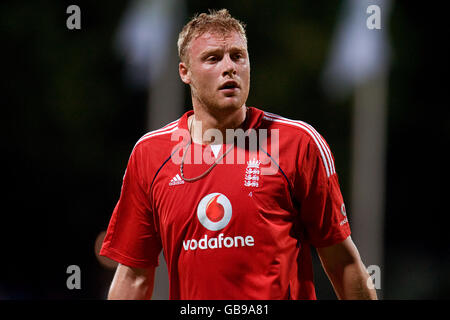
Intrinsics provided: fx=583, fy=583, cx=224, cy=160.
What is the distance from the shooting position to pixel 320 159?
2906 millimetres

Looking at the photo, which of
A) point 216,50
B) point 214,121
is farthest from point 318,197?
Result: point 216,50

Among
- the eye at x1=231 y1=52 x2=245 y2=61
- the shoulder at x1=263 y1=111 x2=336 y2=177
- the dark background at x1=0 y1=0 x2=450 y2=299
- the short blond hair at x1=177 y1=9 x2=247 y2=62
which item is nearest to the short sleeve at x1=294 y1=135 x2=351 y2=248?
the shoulder at x1=263 y1=111 x2=336 y2=177

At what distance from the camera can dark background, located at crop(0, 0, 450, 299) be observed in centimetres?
946

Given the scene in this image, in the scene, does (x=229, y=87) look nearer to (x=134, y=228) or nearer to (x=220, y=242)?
(x=220, y=242)

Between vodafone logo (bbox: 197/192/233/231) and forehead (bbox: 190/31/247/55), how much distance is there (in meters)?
Answer: 0.77

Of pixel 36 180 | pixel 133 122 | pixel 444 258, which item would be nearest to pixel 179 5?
pixel 133 122

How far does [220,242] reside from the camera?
2.82 metres

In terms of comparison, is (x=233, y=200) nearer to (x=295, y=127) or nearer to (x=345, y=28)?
(x=295, y=127)

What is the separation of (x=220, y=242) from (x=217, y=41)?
1041 millimetres

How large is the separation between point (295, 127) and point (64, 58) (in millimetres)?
7458

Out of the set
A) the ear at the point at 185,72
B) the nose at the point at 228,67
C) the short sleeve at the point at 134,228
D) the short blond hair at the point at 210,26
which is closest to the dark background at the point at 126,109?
the short sleeve at the point at 134,228

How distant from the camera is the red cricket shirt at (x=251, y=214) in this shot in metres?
2.80

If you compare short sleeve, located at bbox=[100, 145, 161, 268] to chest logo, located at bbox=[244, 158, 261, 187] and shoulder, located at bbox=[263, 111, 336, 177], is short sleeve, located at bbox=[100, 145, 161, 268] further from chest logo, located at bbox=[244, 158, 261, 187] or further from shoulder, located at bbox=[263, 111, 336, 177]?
shoulder, located at bbox=[263, 111, 336, 177]

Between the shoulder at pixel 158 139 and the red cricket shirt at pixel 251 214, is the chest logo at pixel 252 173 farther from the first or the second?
the shoulder at pixel 158 139
